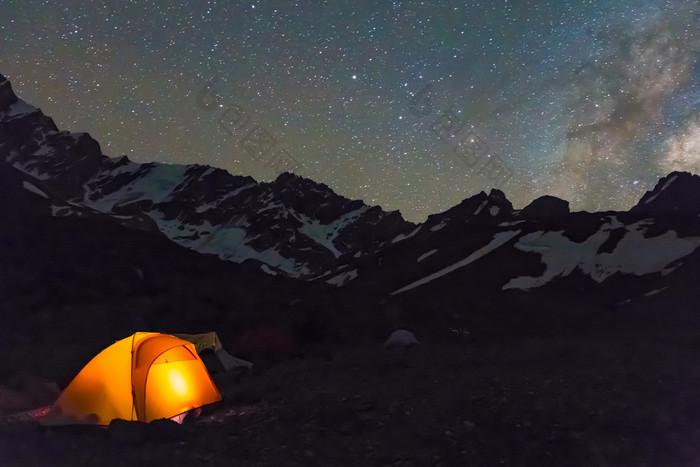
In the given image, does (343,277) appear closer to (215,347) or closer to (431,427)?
(215,347)

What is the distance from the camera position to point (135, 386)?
9.01 meters

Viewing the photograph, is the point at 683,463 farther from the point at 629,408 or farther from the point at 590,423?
the point at 629,408

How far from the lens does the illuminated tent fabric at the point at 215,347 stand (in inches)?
598

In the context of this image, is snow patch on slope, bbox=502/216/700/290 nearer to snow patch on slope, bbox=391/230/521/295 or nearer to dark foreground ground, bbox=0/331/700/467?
snow patch on slope, bbox=391/230/521/295

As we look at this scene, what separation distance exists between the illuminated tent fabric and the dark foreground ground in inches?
95.8

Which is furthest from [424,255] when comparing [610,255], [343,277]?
[610,255]

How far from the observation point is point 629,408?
857 centimetres

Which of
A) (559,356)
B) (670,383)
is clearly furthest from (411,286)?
(670,383)

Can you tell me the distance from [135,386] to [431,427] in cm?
542

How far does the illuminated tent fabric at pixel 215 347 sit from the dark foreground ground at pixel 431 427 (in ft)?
7.98

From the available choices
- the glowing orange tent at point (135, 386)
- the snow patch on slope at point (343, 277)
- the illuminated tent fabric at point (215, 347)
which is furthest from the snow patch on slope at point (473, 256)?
the glowing orange tent at point (135, 386)

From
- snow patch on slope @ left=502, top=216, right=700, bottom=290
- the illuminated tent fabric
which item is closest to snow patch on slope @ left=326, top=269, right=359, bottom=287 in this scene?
snow patch on slope @ left=502, top=216, right=700, bottom=290

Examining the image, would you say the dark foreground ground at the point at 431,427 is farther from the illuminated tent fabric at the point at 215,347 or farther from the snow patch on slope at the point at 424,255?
the snow patch on slope at the point at 424,255

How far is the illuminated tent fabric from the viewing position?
15188mm
